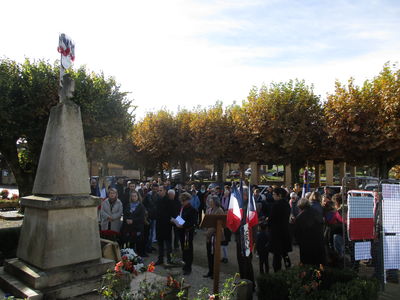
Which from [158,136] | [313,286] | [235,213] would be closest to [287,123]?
[158,136]

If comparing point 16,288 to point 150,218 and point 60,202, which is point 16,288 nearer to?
point 60,202

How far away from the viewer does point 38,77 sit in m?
14.2

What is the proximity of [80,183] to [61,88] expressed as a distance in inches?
A: 62.5

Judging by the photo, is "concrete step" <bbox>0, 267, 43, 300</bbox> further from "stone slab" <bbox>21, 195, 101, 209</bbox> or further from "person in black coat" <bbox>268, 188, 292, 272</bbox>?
"person in black coat" <bbox>268, 188, 292, 272</bbox>

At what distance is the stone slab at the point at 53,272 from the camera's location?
15.1ft

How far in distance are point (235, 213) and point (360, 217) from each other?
236 cm

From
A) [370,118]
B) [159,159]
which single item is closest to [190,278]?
[370,118]

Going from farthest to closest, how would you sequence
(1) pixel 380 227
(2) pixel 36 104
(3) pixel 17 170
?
(3) pixel 17 170
(2) pixel 36 104
(1) pixel 380 227

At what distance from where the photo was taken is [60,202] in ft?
15.9

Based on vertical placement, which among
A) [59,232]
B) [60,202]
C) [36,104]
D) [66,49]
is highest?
[36,104]

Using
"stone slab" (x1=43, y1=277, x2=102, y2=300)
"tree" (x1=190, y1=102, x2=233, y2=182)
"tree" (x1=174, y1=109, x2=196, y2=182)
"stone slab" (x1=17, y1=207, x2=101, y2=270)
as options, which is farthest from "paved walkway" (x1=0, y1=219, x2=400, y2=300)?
"tree" (x1=174, y1=109, x2=196, y2=182)

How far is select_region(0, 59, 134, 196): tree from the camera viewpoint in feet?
46.1

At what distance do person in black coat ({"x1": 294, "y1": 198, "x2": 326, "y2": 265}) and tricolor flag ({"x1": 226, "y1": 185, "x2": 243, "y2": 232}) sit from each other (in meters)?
1.24

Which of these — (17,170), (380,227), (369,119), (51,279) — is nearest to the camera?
(51,279)
